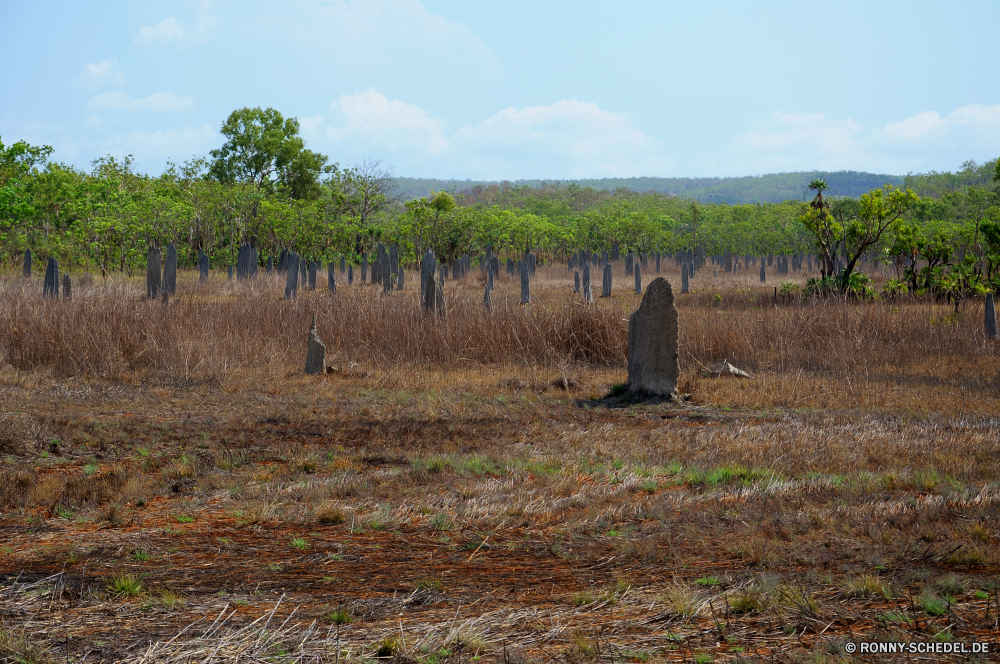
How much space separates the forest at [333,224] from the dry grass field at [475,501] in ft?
28.7

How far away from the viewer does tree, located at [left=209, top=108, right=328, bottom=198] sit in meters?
A: 49.2

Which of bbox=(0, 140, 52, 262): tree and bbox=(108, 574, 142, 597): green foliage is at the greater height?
bbox=(0, 140, 52, 262): tree

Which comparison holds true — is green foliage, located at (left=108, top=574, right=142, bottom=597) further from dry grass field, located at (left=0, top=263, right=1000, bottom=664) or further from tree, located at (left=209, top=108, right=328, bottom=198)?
tree, located at (left=209, top=108, right=328, bottom=198)

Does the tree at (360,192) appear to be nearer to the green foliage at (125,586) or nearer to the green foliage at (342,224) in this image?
the green foliage at (342,224)

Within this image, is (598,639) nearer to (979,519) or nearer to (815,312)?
(979,519)

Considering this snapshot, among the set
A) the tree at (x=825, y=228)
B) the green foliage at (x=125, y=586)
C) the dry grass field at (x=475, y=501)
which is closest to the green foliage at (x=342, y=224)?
the tree at (x=825, y=228)

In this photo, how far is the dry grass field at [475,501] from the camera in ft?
11.0

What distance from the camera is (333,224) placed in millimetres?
34969

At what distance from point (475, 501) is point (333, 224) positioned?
3085cm

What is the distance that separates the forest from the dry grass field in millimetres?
8748

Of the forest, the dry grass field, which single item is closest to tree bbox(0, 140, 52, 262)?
the forest

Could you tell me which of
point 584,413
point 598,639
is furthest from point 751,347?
point 598,639

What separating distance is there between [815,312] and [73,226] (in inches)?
950

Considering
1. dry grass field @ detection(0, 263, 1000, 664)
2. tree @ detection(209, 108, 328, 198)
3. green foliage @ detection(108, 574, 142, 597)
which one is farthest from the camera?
tree @ detection(209, 108, 328, 198)
